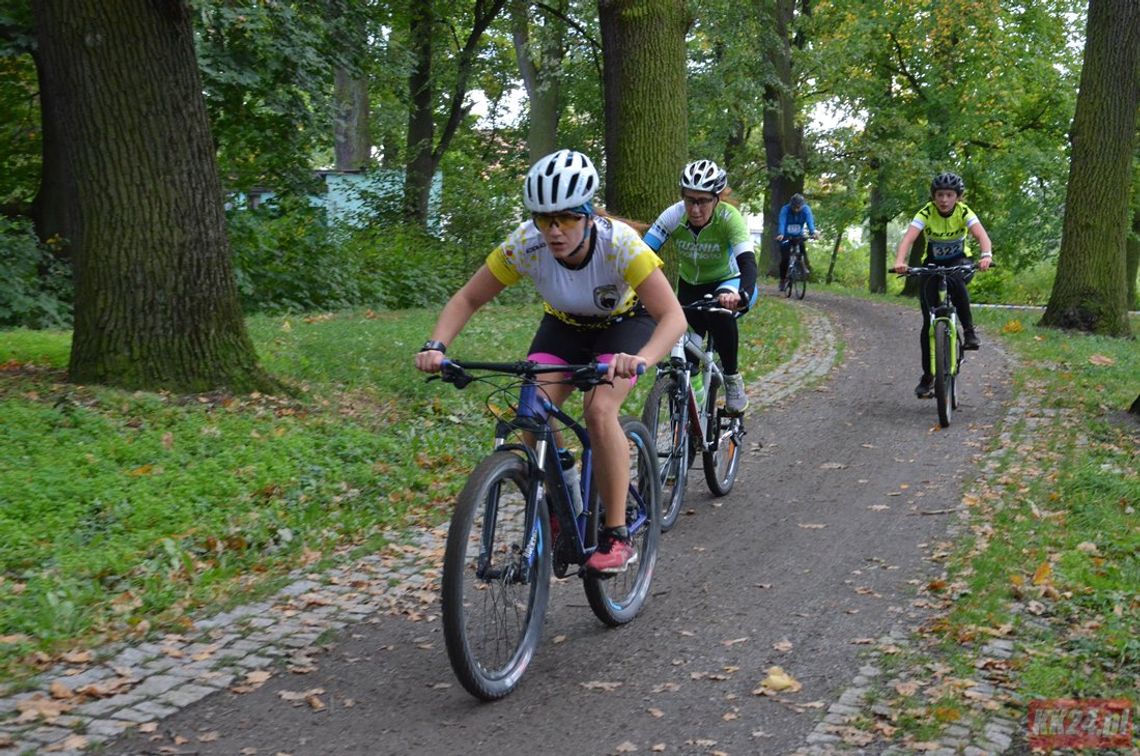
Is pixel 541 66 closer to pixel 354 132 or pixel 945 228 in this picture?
pixel 354 132

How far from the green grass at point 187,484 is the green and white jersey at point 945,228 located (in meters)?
3.29

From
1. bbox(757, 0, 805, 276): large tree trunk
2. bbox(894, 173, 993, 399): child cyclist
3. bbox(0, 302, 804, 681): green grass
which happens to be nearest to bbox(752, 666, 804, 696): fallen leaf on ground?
bbox(0, 302, 804, 681): green grass

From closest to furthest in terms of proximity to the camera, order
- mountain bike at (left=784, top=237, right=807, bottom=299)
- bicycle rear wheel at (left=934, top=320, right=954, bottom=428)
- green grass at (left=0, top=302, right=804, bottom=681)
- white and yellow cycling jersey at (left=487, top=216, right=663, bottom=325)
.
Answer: white and yellow cycling jersey at (left=487, top=216, right=663, bottom=325)
green grass at (left=0, top=302, right=804, bottom=681)
bicycle rear wheel at (left=934, top=320, right=954, bottom=428)
mountain bike at (left=784, top=237, right=807, bottom=299)

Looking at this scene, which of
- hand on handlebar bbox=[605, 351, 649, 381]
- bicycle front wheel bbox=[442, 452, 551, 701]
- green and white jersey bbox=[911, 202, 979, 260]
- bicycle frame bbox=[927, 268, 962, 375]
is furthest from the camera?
green and white jersey bbox=[911, 202, 979, 260]

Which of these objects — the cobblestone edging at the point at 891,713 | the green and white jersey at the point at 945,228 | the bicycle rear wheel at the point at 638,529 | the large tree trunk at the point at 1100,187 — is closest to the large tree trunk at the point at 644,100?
the green and white jersey at the point at 945,228

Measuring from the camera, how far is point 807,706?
15.9ft

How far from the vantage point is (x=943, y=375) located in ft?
35.8

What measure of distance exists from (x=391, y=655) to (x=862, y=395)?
27.6 ft

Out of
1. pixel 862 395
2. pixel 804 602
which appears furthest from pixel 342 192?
pixel 804 602

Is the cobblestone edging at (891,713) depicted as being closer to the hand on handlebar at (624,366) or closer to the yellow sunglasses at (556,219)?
the hand on handlebar at (624,366)

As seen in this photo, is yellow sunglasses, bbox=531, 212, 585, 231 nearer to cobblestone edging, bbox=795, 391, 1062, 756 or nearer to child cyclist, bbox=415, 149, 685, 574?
child cyclist, bbox=415, 149, 685, 574

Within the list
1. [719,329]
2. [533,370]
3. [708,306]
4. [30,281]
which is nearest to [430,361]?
[533,370]

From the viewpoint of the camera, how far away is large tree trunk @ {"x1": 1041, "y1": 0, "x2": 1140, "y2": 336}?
1802cm

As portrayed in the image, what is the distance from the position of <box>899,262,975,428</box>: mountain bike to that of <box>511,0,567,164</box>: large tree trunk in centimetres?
1716
